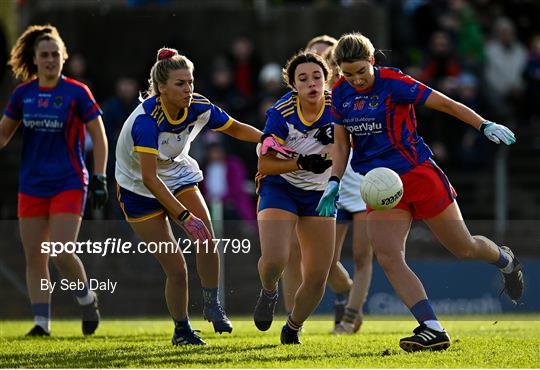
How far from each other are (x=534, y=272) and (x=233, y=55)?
5796 millimetres

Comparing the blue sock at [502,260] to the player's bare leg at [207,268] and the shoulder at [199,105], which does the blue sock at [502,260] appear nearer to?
the player's bare leg at [207,268]

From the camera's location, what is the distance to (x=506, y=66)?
1867cm

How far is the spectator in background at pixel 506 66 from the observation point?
60.9ft

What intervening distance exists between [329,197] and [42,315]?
10.3ft

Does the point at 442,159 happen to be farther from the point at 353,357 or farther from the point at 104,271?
the point at 353,357

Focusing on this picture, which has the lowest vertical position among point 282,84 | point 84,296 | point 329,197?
point 84,296

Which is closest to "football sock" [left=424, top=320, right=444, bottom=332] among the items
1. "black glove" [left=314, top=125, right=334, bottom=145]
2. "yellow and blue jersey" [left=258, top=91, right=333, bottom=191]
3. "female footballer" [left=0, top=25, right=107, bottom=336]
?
"yellow and blue jersey" [left=258, top=91, right=333, bottom=191]

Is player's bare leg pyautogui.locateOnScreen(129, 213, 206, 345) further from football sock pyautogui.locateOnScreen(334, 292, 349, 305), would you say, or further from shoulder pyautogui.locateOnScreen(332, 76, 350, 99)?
football sock pyautogui.locateOnScreen(334, 292, 349, 305)

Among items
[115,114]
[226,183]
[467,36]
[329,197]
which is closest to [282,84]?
[226,183]

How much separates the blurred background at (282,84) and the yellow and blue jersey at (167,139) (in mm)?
3524

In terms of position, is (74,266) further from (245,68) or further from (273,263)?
(245,68)

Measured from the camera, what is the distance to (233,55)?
1800cm

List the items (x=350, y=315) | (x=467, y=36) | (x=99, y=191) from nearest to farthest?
(x=99, y=191)
(x=350, y=315)
(x=467, y=36)

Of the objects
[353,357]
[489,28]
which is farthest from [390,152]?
[489,28]
